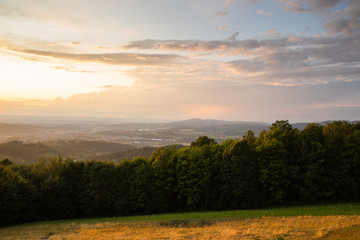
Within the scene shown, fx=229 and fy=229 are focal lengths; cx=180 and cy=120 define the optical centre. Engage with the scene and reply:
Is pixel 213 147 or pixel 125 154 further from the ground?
pixel 213 147

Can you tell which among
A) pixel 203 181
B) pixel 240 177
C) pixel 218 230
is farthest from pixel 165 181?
pixel 218 230

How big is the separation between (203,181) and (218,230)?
21.3 metres

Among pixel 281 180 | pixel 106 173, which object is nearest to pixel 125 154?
pixel 106 173

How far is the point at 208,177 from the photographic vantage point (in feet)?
149

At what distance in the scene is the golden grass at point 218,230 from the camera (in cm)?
2024

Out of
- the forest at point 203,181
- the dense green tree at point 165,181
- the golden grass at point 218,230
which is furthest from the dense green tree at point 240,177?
the golden grass at point 218,230

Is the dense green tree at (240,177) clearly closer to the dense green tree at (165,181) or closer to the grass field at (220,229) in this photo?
the dense green tree at (165,181)

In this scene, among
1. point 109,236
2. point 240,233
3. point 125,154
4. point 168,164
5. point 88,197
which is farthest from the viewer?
point 125,154

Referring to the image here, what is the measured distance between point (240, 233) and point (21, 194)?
129 feet

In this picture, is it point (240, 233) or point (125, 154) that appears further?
point (125, 154)

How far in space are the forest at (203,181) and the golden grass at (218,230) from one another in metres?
12.1

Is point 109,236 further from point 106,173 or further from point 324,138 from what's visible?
point 324,138

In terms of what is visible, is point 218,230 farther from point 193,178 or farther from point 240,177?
point 193,178

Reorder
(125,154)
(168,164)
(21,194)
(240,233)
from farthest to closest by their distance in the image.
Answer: (125,154) < (168,164) < (21,194) < (240,233)
